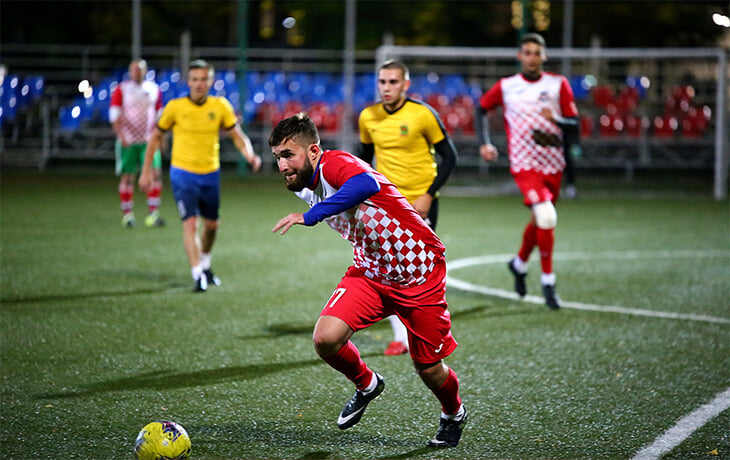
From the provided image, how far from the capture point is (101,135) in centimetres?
2338

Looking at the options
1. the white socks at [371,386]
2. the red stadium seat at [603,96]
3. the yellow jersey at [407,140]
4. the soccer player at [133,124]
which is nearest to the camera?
the white socks at [371,386]

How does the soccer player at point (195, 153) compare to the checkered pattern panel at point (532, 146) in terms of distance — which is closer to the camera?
the checkered pattern panel at point (532, 146)

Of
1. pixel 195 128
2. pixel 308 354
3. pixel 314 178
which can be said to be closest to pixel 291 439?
pixel 314 178

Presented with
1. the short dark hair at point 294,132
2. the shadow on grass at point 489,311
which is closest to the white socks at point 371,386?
the short dark hair at point 294,132

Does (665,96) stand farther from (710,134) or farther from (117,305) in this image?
(117,305)

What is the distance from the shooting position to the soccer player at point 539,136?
26.1ft

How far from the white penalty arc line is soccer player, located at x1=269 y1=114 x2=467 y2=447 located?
12.5 feet

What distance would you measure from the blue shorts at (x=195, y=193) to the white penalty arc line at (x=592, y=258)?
2472mm

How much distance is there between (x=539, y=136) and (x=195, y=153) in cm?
325

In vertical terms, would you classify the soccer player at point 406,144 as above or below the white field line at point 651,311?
above

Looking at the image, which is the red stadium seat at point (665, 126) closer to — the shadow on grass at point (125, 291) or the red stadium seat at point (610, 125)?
the red stadium seat at point (610, 125)

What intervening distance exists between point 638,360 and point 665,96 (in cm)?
1809

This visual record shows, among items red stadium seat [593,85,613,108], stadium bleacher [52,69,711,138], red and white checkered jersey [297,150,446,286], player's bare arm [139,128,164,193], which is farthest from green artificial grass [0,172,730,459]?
red stadium seat [593,85,613,108]

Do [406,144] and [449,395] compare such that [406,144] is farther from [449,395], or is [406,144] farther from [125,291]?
[125,291]
